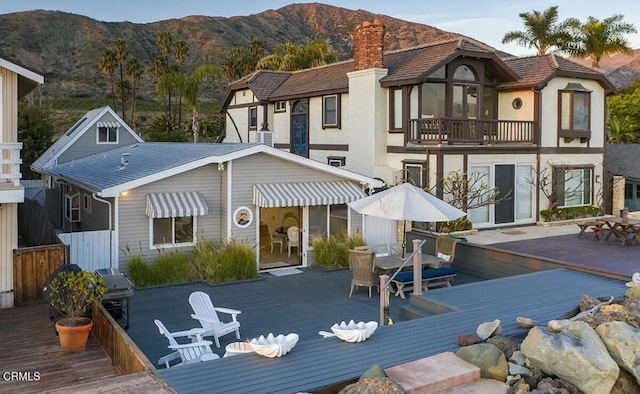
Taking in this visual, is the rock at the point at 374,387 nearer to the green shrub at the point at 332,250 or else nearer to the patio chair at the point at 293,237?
the green shrub at the point at 332,250

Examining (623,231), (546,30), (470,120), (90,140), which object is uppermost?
(546,30)

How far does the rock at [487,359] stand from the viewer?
8.21 m

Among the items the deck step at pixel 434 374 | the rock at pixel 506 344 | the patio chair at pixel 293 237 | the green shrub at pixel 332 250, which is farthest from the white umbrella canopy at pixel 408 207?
the patio chair at pixel 293 237

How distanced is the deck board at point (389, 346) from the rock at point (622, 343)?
1.41 m

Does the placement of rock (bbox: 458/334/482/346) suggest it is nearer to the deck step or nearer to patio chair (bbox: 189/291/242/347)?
the deck step

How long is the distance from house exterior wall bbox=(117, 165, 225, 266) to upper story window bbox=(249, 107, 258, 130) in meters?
18.5

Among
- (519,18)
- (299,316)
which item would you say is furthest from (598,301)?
(519,18)

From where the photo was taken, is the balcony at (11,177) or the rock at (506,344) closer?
the rock at (506,344)

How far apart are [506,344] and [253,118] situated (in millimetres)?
29960

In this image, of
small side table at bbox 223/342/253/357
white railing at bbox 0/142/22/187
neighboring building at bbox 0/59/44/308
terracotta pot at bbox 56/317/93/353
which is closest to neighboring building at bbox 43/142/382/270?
neighboring building at bbox 0/59/44/308

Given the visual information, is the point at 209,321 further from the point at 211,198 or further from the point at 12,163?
the point at 211,198

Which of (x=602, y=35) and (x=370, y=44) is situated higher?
(x=602, y=35)

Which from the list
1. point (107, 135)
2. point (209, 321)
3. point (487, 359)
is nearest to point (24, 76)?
point (209, 321)

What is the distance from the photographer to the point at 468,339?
909 cm
